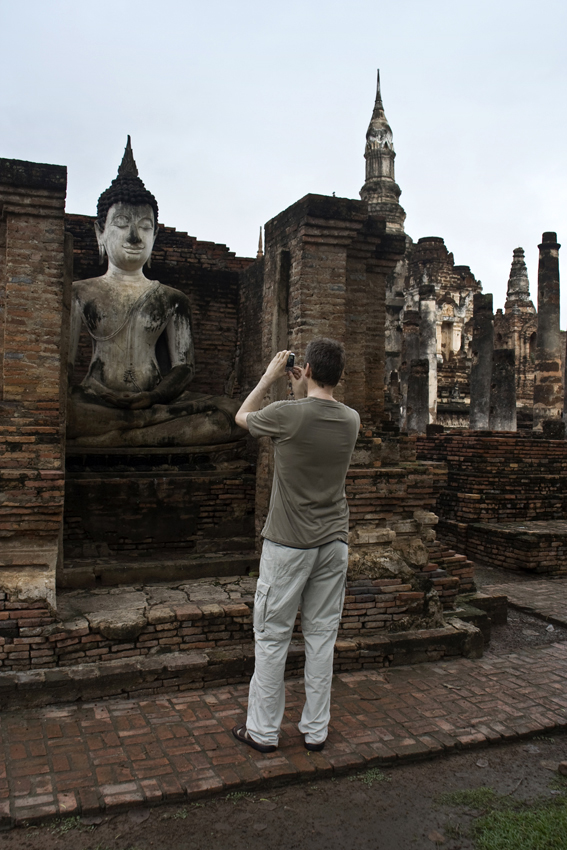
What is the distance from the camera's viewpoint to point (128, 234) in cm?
→ 659

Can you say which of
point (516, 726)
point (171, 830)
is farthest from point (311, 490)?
point (516, 726)

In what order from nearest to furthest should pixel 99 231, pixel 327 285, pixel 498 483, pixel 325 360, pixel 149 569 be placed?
pixel 325 360 < pixel 149 569 < pixel 327 285 < pixel 99 231 < pixel 498 483

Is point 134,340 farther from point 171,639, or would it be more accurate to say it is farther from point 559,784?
point 559,784

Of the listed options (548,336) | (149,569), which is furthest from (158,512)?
(548,336)

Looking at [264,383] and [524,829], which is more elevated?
[264,383]

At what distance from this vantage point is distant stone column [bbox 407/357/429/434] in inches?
703

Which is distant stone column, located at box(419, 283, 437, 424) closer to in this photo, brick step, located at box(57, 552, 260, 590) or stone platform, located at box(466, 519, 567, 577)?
stone platform, located at box(466, 519, 567, 577)

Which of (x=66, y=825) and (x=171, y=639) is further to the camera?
(x=171, y=639)

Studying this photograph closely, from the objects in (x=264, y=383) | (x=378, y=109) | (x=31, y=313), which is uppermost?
(x=378, y=109)

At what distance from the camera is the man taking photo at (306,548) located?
335 centimetres

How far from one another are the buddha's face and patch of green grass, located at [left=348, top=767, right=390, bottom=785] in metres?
5.01

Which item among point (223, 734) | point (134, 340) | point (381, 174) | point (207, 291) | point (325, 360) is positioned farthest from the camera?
point (381, 174)

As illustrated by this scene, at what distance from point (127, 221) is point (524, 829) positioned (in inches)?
225

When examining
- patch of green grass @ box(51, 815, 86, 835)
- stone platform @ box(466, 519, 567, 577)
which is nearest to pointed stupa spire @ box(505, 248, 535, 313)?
stone platform @ box(466, 519, 567, 577)
